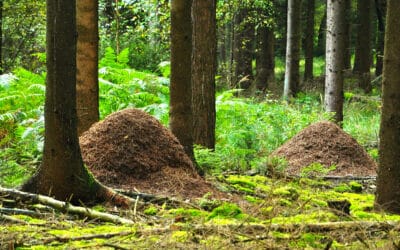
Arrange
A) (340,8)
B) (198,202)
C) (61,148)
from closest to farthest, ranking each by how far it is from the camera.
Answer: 1. (61,148)
2. (198,202)
3. (340,8)

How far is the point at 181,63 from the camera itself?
24.0 feet

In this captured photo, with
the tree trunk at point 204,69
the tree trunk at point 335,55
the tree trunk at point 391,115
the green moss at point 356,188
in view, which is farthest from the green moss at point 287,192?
the tree trunk at point 335,55

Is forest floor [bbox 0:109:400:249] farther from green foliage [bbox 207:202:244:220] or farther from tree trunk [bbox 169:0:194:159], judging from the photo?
tree trunk [bbox 169:0:194:159]

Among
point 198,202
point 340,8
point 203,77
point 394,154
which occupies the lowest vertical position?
point 198,202

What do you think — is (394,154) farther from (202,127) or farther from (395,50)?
(202,127)

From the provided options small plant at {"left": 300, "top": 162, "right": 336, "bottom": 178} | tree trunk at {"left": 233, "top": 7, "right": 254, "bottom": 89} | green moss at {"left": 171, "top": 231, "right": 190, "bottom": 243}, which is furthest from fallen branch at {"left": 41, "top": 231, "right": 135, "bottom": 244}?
tree trunk at {"left": 233, "top": 7, "right": 254, "bottom": 89}

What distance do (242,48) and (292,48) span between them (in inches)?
214

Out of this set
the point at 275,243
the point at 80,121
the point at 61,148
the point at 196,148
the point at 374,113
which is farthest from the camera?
the point at 374,113

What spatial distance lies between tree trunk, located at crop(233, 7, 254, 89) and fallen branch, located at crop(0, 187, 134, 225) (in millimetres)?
17037

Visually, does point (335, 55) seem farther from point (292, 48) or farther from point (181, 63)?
point (181, 63)

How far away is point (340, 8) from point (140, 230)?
36.4ft

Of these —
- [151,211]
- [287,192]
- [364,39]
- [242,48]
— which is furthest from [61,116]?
[364,39]

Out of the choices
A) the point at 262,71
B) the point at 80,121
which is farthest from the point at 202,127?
the point at 262,71

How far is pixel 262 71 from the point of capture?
2673cm
